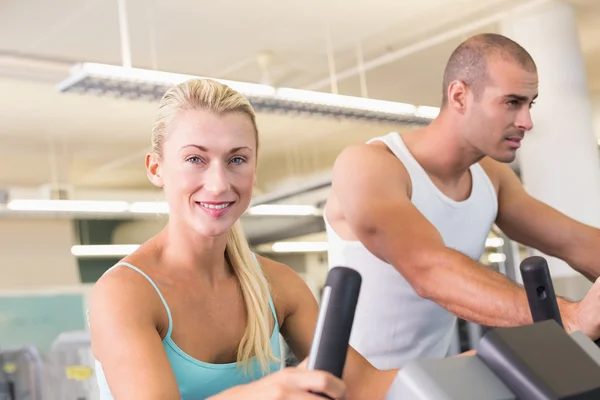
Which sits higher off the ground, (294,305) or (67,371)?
(294,305)

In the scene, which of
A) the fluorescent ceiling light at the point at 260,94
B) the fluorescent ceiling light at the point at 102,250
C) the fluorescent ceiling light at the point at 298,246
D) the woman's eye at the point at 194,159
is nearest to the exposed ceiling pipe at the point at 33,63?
the fluorescent ceiling light at the point at 260,94

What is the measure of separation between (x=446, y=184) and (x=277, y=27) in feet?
12.0

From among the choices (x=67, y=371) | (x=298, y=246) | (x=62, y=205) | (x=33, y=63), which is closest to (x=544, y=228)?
(x=33, y=63)

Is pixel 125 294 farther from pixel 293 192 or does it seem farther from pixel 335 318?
pixel 293 192

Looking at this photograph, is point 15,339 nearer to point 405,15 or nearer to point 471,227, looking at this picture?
point 405,15

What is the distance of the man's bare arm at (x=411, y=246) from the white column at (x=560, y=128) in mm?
3351

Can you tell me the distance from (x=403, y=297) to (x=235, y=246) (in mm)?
457

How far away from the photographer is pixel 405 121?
5.11 metres

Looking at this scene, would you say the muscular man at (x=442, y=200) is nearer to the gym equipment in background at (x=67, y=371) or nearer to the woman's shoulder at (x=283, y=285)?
the woman's shoulder at (x=283, y=285)

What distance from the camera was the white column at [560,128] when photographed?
15.4 feet

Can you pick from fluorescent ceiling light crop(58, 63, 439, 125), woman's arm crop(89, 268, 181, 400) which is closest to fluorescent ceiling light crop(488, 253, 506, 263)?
fluorescent ceiling light crop(58, 63, 439, 125)

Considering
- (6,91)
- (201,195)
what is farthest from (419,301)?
(6,91)

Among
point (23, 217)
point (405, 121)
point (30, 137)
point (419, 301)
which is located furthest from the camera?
point (23, 217)

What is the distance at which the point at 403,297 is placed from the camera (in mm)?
1688
